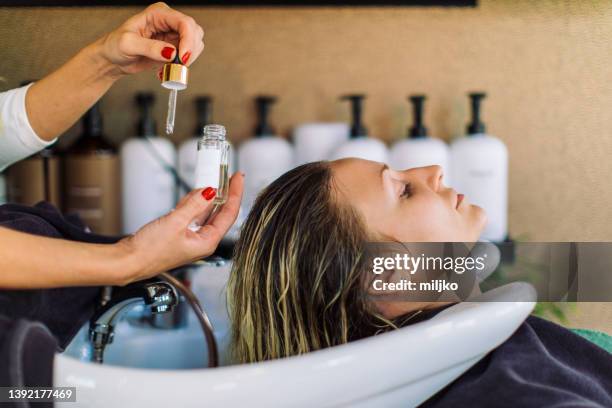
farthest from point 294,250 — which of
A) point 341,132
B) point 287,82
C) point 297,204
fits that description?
point 287,82

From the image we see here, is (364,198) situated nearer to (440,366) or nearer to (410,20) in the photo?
(440,366)

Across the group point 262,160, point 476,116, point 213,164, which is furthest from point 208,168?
point 476,116

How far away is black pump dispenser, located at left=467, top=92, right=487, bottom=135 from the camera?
1.49 m

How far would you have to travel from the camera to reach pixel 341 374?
24.8 inches

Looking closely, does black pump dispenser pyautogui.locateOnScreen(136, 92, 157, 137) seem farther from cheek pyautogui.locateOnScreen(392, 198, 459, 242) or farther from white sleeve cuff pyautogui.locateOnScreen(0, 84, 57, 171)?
cheek pyautogui.locateOnScreen(392, 198, 459, 242)

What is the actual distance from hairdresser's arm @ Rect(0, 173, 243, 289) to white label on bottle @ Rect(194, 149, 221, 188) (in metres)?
0.11

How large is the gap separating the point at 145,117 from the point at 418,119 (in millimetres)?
667

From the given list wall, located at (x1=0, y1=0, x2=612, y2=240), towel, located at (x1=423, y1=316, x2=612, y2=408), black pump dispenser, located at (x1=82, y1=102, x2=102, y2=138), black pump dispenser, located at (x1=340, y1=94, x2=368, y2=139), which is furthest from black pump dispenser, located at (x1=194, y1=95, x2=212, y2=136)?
towel, located at (x1=423, y1=316, x2=612, y2=408)

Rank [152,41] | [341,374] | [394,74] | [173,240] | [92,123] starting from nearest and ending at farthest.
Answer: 1. [341,374]
2. [173,240]
3. [152,41]
4. [92,123]
5. [394,74]

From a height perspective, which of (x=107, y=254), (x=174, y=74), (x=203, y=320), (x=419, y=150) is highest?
(x=174, y=74)

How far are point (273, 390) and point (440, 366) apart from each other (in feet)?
0.68

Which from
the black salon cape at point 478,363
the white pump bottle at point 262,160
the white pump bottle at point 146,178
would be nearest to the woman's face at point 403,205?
the black salon cape at point 478,363

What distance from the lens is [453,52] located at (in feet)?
5.22

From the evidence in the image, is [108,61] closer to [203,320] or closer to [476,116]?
[203,320]
